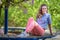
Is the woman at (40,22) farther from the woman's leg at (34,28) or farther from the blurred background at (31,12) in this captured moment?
the blurred background at (31,12)

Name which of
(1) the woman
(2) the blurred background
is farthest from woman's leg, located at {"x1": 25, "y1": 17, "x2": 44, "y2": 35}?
(2) the blurred background

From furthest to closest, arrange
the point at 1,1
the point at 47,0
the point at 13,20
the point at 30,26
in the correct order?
1. the point at 13,20
2. the point at 47,0
3. the point at 1,1
4. the point at 30,26

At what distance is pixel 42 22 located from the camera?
5.69 m

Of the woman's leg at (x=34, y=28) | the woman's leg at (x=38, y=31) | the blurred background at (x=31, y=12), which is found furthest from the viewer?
the blurred background at (x=31, y=12)

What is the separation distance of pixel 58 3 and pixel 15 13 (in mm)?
1545

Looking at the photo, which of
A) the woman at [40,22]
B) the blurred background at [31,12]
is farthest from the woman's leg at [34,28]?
the blurred background at [31,12]

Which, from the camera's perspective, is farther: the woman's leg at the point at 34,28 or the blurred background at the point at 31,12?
the blurred background at the point at 31,12

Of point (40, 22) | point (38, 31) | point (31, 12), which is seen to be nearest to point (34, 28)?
point (38, 31)

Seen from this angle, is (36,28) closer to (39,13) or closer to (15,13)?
(39,13)

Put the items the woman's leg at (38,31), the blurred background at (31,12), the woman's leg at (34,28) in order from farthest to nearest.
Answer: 1. the blurred background at (31,12)
2. the woman's leg at (38,31)
3. the woman's leg at (34,28)

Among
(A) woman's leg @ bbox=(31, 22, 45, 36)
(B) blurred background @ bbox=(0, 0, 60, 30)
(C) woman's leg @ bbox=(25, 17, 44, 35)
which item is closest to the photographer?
(C) woman's leg @ bbox=(25, 17, 44, 35)

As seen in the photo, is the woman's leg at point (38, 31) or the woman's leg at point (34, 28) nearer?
the woman's leg at point (34, 28)

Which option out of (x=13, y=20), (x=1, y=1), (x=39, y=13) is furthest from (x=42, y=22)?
(x=13, y=20)

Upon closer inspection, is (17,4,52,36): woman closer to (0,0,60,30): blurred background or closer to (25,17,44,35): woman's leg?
(25,17,44,35): woman's leg
